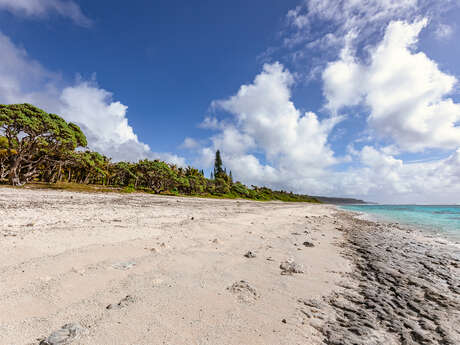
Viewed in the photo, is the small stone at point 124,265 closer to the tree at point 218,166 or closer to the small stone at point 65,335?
the small stone at point 65,335

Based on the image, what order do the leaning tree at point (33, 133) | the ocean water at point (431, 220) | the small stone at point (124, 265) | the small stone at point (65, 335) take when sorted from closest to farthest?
the small stone at point (65, 335) < the small stone at point (124, 265) < the ocean water at point (431, 220) < the leaning tree at point (33, 133)

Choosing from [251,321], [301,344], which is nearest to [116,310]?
[251,321]

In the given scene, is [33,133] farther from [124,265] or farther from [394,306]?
[394,306]

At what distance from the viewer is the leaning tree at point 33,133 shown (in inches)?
1088

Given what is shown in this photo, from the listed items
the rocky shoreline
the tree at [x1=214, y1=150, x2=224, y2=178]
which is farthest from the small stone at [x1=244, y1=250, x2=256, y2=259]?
the tree at [x1=214, y1=150, x2=224, y2=178]

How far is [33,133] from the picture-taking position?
29.9m

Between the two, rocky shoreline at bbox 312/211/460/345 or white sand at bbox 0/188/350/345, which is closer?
white sand at bbox 0/188/350/345

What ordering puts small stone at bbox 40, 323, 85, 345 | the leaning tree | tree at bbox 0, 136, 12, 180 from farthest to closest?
1. tree at bbox 0, 136, 12, 180
2. the leaning tree
3. small stone at bbox 40, 323, 85, 345

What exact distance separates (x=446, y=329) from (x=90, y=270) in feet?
23.1

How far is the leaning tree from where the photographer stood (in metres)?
27.6

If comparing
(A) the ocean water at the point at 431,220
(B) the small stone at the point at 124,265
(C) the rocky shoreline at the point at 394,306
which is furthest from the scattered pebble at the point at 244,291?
(A) the ocean water at the point at 431,220

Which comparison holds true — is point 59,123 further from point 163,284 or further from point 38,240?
point 163,284

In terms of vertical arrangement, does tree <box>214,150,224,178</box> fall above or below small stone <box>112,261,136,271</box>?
above

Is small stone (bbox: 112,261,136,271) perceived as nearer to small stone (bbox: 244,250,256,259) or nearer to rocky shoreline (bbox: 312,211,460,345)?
small stone (bbox: 244,250,256,259)
